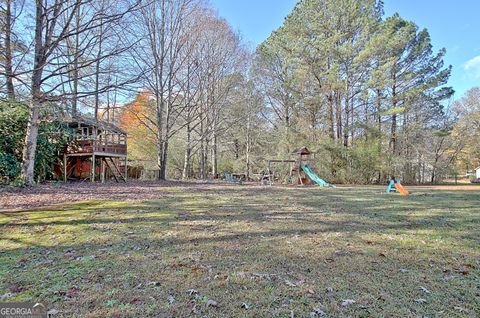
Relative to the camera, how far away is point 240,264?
123 inches

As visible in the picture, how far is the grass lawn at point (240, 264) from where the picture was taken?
224 centimetres

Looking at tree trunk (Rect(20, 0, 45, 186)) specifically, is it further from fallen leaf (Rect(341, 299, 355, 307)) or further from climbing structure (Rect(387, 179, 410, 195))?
climbing structure (Rect(387, 179, 410, 195))

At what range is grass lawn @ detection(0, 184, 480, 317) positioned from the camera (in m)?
2.24

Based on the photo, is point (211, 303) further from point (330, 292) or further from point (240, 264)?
point (330, 292)

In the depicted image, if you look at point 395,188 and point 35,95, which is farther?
point 395,188

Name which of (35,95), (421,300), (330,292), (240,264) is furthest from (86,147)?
(421,300)

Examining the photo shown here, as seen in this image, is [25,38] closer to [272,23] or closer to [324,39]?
[324,39]

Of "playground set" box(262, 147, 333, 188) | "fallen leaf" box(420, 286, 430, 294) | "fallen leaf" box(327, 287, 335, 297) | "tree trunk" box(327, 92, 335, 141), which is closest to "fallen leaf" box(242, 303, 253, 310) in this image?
"fallen leaf" box(327, 287, 335, 297)

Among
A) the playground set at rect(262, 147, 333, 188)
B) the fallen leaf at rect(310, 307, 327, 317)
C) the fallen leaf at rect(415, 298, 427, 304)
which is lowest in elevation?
the fallen leaf at rect(310, 307, 327, 317)

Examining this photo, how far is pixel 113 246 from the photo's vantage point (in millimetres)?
3775

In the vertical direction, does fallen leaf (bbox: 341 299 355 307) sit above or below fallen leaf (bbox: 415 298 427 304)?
below

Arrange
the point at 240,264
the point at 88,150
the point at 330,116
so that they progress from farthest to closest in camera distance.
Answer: the point at 330,116, the point at 88,150, the point at 240,264

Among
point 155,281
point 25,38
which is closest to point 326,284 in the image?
point 155,281

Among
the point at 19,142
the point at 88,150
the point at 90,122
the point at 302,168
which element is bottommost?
the point at 302,168
